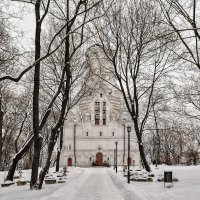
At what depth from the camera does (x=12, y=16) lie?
12.8 m

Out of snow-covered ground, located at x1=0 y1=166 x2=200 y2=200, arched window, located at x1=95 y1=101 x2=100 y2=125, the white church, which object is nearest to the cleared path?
snow-covered ground, located at x1=0 y1=166 x2=200 y2=200

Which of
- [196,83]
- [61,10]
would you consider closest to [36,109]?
[61,10]

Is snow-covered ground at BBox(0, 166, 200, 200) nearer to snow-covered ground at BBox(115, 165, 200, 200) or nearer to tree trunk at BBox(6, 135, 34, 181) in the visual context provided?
snow-covered ground at BBox(115, 165, 200, 200)

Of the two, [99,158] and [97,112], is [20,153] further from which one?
[97,112]

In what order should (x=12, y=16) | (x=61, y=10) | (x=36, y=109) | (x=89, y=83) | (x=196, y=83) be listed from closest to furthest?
(x=12, y=16) → (x=36, y=109) → (x=61, y=10) → (x=89, y=83) → (x=196, y=83)

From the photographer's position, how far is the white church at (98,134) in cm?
8331

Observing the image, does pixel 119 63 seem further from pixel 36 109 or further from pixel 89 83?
pixel 36 109

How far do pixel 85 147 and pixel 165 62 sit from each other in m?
58.6

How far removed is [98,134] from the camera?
284 feet

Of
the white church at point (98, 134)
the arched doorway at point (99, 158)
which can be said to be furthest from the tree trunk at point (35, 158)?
the arched doorway at point (99, 158)

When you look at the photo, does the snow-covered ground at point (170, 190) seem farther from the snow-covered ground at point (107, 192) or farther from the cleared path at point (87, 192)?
the cleared path at point (87, 192)

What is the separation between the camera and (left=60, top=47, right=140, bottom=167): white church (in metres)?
83.3

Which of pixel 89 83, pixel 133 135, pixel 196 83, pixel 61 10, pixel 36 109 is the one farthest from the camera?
pixel 133 135

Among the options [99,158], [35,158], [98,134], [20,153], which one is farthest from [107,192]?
[98,134]
